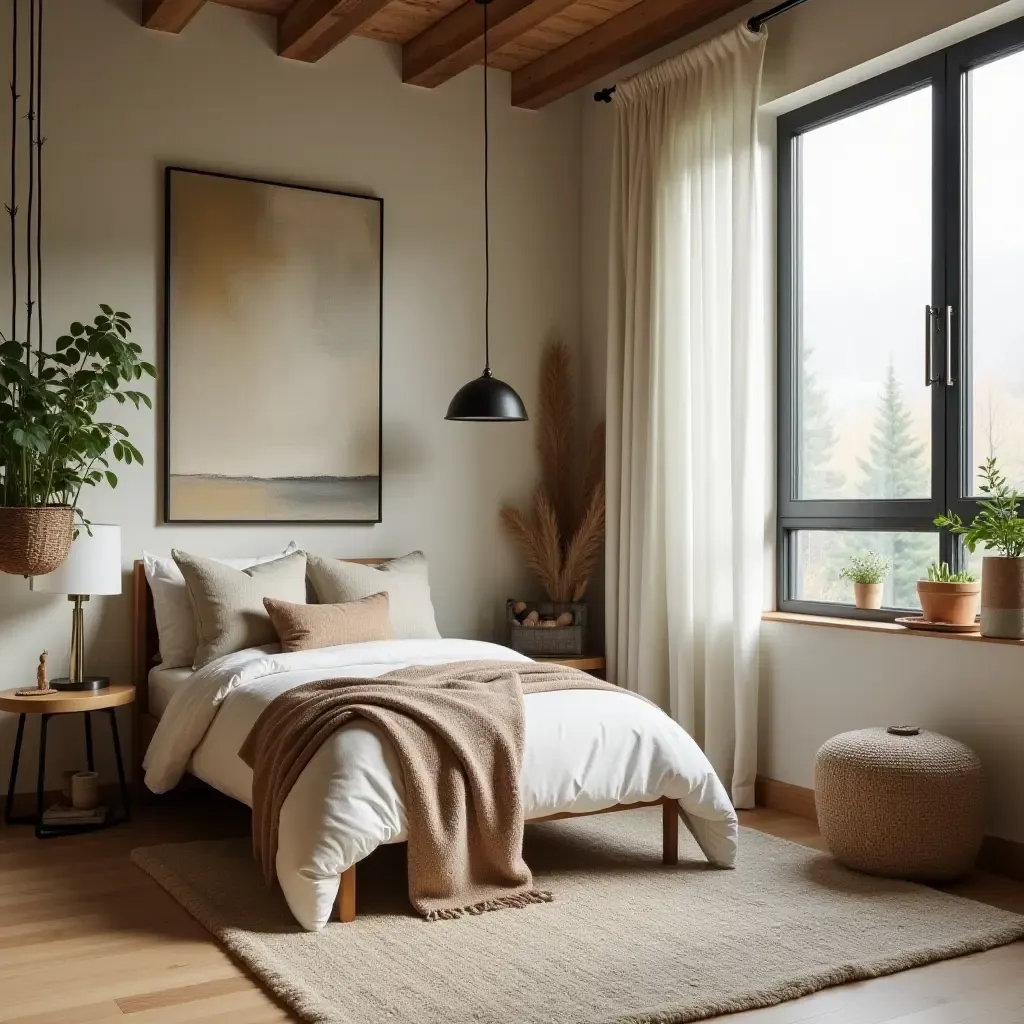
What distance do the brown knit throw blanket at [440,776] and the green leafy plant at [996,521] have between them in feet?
4.97

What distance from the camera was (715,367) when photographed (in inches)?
188

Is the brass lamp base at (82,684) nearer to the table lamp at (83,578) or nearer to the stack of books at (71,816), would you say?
the table lamp at (83,578)

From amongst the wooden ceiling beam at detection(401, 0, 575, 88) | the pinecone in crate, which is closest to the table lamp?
the pinecone in crate

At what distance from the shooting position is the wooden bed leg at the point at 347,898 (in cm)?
321

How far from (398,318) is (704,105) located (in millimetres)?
1574

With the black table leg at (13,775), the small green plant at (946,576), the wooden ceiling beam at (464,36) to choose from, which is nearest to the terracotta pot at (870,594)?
the small green plant at (946,576)

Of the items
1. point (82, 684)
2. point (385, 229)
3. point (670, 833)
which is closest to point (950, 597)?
point (670, 833)

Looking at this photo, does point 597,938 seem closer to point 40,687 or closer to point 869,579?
point 869,579

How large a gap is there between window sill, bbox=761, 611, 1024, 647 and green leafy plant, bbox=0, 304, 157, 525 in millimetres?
2477

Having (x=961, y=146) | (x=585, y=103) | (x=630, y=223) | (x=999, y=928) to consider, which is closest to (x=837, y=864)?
(x=999, y=928)

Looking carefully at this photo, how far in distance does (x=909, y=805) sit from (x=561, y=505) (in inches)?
99.7

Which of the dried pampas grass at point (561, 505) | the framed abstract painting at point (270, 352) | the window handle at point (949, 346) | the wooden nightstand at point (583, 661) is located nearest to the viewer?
the window handle at point (949, 346)

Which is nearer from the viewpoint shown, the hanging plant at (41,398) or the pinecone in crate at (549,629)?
the hanging plant at (41,398)

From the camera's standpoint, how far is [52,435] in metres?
4.21
